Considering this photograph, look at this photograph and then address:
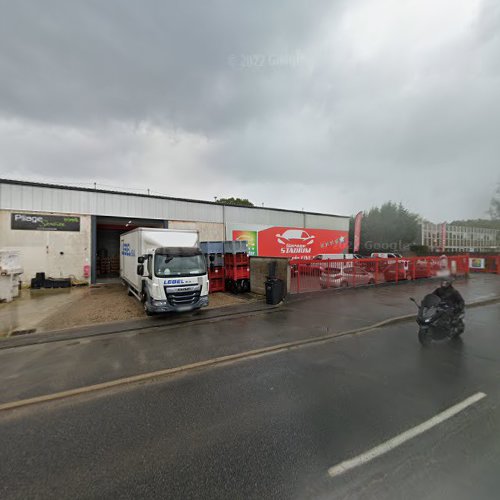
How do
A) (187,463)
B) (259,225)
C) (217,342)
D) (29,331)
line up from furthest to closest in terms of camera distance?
(259,225) → (29,331) → (217,342) → (187,463)

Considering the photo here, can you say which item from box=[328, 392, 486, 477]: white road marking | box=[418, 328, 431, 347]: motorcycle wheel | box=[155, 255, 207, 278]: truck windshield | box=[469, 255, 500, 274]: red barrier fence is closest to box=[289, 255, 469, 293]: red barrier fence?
box=[155, 255, 207, 278]: truck windshield

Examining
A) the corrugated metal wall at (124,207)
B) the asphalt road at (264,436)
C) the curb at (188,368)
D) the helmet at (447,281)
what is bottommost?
the curb at (188,368)

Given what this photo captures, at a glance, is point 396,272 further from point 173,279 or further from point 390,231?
point 390,231

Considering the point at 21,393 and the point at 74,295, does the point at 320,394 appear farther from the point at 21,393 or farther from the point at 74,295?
the point at 74,295

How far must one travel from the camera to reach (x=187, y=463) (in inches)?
106

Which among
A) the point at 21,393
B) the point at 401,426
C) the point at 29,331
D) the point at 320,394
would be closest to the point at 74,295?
the point at 29,331

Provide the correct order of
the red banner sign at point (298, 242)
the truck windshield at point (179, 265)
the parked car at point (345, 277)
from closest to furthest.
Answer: the truck windshield at point (179, 265) < the parked car at point (345, 277) < the red banner sign at point (298, 242)

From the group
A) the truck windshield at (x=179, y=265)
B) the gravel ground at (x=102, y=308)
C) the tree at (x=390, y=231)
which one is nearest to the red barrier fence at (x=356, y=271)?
the gravel ground at (x=102, y=308)

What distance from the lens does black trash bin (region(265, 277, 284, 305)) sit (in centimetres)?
1066

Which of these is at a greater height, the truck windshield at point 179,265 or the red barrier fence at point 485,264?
the truck windshield at point 179,265

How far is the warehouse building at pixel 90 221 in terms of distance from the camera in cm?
1483

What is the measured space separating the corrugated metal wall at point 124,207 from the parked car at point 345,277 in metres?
11.1

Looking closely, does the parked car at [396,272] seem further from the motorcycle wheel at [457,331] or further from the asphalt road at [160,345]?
the motorcycle wheel at [457,331]

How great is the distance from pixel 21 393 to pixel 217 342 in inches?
145
